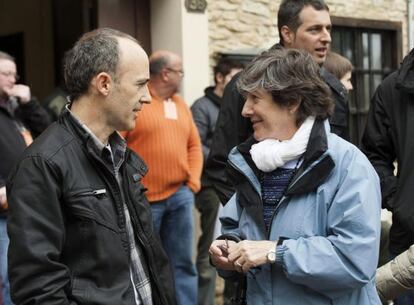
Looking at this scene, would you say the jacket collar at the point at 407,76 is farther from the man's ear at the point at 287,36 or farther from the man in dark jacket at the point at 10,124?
the man in dark jacket at the point at 10,124

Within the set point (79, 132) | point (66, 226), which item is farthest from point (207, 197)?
point (66, 226)

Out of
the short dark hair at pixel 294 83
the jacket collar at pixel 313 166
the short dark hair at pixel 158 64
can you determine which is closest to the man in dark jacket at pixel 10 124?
the short dark hair at pixel 158 64

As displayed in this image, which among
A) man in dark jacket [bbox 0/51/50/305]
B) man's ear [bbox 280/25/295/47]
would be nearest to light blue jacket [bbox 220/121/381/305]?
man's ear [bbox 280/25/295/47]

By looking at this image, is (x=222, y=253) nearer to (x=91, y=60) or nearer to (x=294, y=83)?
(x=294, y=83)

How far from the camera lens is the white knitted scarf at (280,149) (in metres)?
2.75

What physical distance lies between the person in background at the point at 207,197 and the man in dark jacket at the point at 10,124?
1573mm

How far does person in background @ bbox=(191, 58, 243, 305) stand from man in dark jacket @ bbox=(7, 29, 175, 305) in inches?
146

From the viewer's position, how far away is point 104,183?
8.55 feet

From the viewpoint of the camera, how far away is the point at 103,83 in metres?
2.62

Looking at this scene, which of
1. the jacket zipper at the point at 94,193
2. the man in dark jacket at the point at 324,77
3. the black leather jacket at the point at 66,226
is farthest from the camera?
the man in dark jacket at the point at 324,77

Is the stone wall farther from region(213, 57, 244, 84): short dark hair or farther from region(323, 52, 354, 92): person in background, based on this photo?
region(323, 52, 354, 92): person in background

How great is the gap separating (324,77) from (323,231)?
4.08 feet

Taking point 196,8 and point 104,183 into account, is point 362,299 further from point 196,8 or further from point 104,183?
point 196,8

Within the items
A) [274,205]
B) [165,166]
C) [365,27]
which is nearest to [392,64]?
[365,27]
